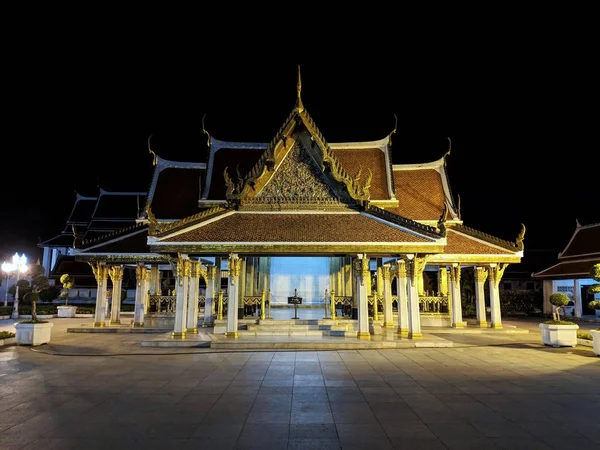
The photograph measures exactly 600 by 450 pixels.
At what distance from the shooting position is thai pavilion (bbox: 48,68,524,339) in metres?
14.1

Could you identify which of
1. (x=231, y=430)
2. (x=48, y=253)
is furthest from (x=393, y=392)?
(x=48, y=253)

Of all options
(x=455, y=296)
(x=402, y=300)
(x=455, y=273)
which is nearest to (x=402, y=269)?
(x=402, y=300)

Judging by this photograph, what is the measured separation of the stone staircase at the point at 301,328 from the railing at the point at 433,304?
6.04 m

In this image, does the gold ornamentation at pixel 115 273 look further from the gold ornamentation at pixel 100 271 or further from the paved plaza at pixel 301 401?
the paved plaza at pixel 301 401

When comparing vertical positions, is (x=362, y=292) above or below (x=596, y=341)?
above

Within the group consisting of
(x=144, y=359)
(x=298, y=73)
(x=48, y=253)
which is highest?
(x=298, y=73)

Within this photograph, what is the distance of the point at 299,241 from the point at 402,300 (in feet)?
16.6

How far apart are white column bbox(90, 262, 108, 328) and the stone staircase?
25.3ft

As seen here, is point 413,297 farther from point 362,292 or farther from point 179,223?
point 179,223

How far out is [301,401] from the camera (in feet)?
22.3

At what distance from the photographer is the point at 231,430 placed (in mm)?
5348

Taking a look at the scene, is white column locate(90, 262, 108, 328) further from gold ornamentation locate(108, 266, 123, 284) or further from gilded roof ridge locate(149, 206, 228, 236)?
gilded roof ridge locate(149, 206, 228, 236)

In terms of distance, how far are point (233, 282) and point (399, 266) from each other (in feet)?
21.7

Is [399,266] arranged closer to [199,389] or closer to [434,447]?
[199,389]
